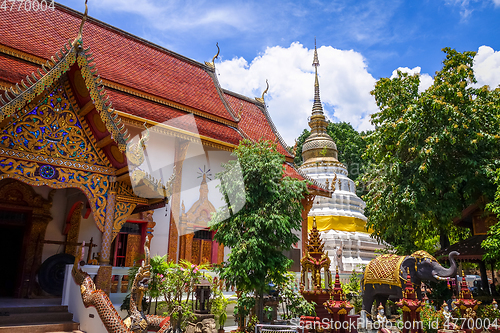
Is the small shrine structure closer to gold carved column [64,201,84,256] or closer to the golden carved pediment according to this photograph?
the golden carved pediment

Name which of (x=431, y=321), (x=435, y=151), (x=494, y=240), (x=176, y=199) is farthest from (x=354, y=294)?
(x=176, y=199)

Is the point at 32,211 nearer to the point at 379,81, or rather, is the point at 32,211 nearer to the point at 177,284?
the point at 177,284

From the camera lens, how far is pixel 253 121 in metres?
15.2

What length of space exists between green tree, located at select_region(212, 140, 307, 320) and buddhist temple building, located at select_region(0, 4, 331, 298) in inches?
25.2

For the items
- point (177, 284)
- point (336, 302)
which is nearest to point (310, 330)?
point (336, 302)

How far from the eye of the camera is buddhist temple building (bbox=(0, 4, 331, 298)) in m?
5.97

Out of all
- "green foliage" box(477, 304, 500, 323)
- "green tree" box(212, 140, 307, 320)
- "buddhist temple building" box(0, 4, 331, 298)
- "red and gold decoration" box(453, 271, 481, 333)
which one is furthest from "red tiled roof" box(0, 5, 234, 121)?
"green foliage" box(477, 304, 500, 323)

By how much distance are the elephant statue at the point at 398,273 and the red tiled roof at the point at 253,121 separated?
6.26 m

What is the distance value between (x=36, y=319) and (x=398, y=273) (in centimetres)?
708

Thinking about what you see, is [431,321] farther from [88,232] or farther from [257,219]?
[88,232]

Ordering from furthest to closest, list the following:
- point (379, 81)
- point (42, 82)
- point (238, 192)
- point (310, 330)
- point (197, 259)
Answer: point (379, 81) < point (197, 259) < point (238, 192) < point (310, 330) < point (42, 82)

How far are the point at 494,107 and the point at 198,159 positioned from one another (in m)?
8.81

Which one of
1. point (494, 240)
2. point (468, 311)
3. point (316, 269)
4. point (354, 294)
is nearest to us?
point (468, 311)

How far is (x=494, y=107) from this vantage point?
11.1m
